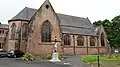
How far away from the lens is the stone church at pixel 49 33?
44812 mm

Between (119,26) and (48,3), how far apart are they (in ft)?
120

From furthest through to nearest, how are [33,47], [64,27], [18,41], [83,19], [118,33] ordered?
1. [118,33]
2. [83,19]
3. [64,27]
4. [18,41]
5. [33,47]

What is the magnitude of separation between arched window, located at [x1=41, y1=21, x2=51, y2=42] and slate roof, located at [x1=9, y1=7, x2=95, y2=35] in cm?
830

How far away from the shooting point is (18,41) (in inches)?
2037

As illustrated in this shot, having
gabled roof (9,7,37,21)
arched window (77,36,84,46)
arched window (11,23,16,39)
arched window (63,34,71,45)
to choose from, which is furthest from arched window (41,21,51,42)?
arched window (77,36,84,46)

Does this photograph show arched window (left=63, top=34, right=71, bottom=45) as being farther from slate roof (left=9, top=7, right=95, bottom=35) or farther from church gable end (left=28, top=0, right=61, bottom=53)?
church gable end (left=28, top=0, right=61, bottom=53)

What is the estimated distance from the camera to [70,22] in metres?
61.8

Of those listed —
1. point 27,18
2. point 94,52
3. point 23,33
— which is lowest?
point 94,52

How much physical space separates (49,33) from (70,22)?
→ 16.4 meters

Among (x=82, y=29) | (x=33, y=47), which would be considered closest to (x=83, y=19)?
(x=82, y=29)

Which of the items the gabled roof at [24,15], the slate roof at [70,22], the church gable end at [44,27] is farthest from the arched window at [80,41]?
the gabled roof at [24,15]

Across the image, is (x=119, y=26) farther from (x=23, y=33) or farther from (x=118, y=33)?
(x=23, y=33)

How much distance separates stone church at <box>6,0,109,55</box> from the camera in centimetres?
4481

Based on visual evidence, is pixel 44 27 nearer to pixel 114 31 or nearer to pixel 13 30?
pixel 13 30
